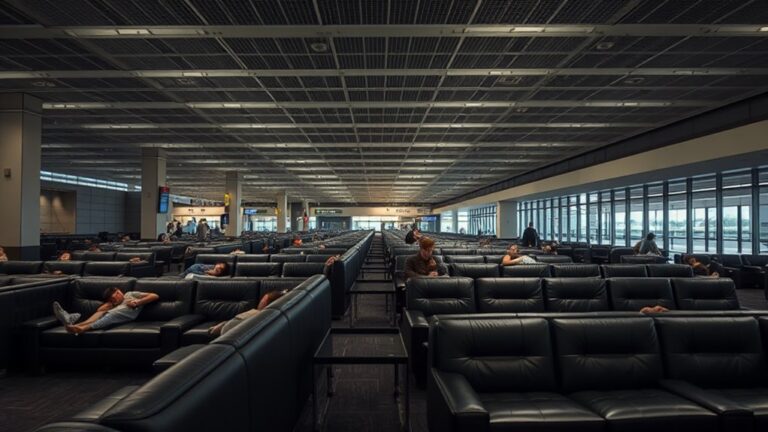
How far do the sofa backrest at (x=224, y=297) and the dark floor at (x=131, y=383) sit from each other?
34.9 inches

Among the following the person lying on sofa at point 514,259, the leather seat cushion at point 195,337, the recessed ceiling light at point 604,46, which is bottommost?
the leather seat cushion at point 195,337

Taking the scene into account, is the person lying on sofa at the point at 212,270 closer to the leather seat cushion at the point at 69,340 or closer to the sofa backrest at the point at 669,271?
the leather seat cushion at the point at 69,340

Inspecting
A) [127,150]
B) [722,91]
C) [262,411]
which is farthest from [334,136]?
[262,411]

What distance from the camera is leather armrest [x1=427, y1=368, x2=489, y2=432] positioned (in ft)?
7.18

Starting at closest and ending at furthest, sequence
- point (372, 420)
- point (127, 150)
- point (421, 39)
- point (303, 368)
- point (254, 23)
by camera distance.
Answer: point (303, 368) → point (372, 420) → point (254, 23) → point (421, 39) → point (127, 150)

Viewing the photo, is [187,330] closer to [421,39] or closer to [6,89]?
[421,39]

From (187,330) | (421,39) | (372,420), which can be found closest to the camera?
(372,420)

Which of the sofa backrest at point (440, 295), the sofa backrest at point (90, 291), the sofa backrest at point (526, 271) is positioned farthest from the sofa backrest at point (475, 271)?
the sofa backrest at point (90, 291)

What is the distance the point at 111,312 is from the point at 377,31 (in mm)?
5134

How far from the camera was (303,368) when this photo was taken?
124 inches

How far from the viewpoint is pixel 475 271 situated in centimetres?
635

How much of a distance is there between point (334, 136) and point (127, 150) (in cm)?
919

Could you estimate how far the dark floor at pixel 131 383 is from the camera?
11.1ft

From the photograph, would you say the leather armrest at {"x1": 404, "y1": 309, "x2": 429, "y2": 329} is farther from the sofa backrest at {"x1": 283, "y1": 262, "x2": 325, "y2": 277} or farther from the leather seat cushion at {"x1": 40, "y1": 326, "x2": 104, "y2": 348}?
the leather seat cushion at {"x1": 40, "y1": 326, "x2": 104, "y2": 348}
